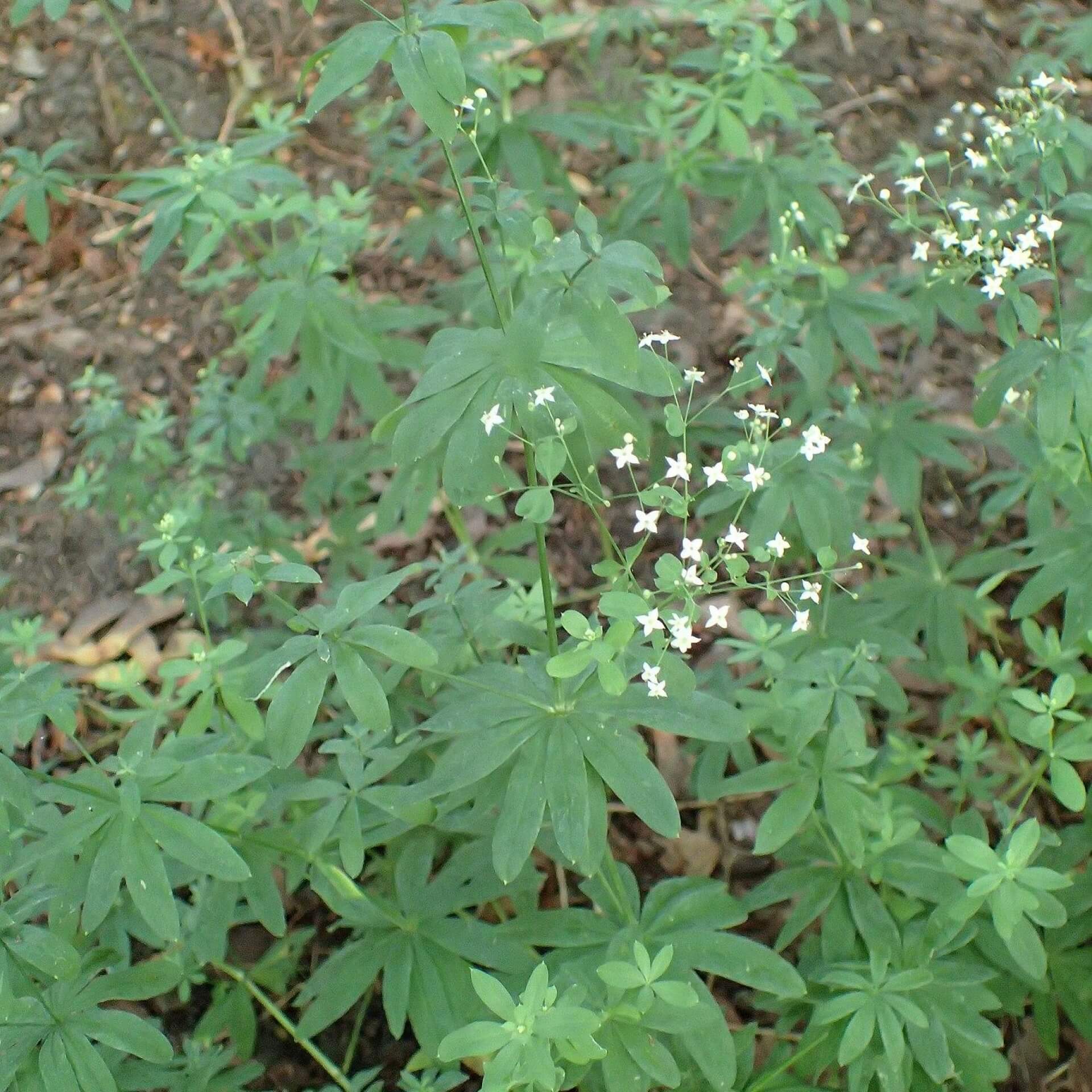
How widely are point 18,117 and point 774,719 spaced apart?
466 cm

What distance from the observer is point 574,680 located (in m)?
2.41

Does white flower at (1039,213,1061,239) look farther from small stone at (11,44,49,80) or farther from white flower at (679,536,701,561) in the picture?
small stone at (11,44,49,80)

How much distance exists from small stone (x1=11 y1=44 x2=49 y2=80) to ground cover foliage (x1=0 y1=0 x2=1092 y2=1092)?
2.40 metres

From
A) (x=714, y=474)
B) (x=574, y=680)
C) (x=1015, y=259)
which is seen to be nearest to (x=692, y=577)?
(x=714, y=474)

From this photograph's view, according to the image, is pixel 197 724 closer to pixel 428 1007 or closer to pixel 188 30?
pixel 428 1007

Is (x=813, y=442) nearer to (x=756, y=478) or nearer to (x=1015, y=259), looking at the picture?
(x=756, y=478)

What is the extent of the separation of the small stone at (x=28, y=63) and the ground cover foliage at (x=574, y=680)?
2.40 metres

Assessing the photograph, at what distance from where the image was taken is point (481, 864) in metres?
2.75

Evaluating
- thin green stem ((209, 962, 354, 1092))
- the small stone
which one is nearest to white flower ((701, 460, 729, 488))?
thin green stem ((209, 962, 354, 1092))

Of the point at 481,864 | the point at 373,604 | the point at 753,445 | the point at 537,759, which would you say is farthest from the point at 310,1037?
the point at 753,445

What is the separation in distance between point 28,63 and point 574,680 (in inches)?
187

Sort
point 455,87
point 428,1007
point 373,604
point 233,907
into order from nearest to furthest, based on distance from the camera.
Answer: point 455,87 → point 373,604 → point 428,1007 → point 233,907

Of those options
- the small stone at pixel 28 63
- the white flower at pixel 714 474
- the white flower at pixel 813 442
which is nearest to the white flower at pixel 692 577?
the white flower at pixel 714 474

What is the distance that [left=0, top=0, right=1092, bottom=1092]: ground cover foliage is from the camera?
2189mm
